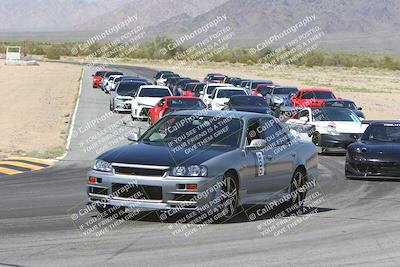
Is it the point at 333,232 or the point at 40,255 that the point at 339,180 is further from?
the point at 40,255

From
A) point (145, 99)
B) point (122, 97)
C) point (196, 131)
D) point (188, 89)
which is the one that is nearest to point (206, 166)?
point (196, 131)

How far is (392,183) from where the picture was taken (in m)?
18.9

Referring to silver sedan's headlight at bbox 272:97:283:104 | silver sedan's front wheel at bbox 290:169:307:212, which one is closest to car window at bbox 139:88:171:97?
silver sedan's headlight at bbox 272:97:283:104

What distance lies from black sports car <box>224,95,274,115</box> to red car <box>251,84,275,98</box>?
36.3 ft

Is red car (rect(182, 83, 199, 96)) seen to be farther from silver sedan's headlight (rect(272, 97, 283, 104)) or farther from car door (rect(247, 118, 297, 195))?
car door (rect(247, 118, 297, 195))

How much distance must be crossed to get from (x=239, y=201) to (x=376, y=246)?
2280 mm

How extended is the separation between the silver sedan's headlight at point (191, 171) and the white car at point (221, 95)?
27.0 metres

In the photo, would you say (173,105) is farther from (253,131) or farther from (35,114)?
(253,131)

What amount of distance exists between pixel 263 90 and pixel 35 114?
1357cm

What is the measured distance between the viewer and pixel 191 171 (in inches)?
460

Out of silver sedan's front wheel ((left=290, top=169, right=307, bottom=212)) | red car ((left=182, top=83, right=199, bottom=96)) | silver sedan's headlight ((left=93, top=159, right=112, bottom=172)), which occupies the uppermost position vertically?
silver sedan's headlight ((left=93, top=159, right=112, bottom=172))

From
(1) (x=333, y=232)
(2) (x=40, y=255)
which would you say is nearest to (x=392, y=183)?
(1) (x=333, y=232)

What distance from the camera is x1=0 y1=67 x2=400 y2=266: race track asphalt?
9578 mm

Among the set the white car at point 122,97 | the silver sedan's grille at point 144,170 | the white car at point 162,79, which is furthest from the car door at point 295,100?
the silver sedan's grille at point 144,170
